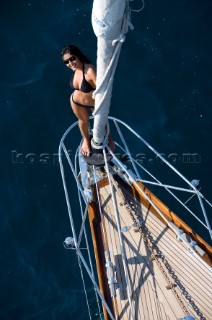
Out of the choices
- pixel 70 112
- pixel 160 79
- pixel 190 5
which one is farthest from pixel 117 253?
pixel 190 5

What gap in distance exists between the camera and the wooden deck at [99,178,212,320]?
8656mm

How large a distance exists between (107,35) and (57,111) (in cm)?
902

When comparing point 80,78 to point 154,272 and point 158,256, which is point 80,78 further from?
point 154,272

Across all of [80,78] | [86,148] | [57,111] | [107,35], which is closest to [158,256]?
[86,148]

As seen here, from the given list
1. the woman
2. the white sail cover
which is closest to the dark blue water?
A: the woman

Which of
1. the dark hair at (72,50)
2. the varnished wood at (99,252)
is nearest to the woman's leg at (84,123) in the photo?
the dark hair at (72,50)

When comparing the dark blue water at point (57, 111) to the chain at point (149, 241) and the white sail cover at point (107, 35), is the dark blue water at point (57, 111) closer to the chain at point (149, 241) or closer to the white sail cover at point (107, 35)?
the chain at point (149, 241)

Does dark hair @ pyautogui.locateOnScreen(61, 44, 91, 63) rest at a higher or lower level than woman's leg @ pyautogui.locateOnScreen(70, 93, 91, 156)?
higher

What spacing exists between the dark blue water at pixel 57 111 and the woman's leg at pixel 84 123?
14.2 feet

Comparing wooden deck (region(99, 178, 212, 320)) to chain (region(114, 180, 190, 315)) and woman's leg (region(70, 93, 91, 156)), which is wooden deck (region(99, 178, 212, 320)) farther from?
woman's leg (region(70, 93, 91, 156))

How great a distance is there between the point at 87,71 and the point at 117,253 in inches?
147

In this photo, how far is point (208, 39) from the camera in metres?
15.0

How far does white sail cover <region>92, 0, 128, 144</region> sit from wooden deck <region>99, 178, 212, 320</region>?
3.78 metres

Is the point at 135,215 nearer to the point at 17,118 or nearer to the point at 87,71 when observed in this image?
the point at 87,71
